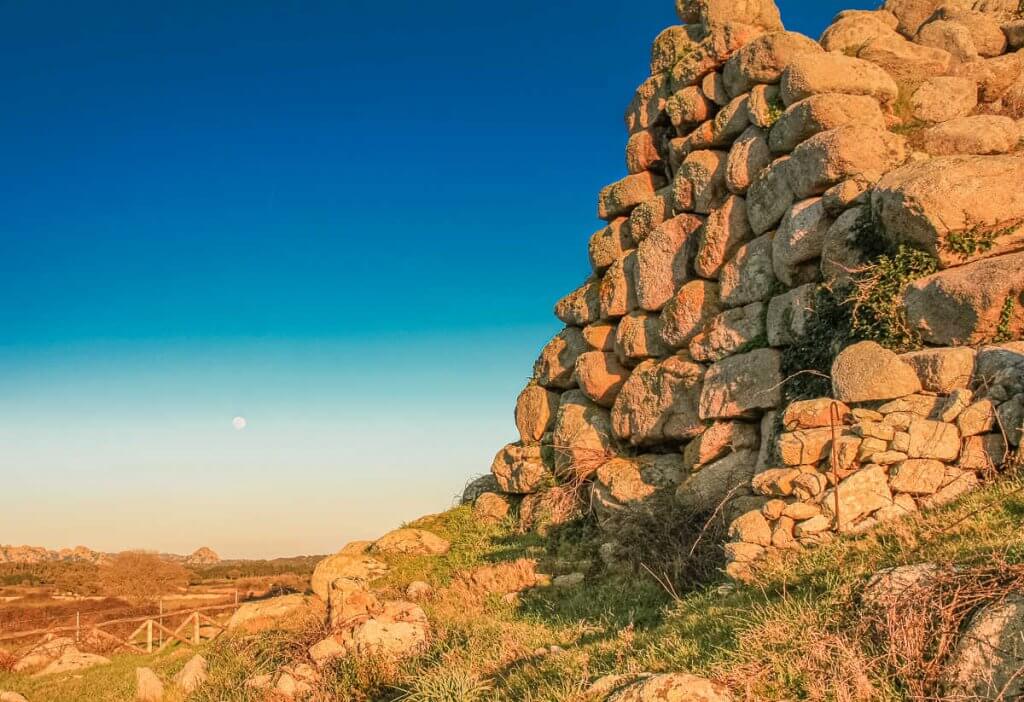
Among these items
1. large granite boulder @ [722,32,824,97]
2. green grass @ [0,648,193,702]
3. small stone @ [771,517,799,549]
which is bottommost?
green grass @ [0,648,193,702]

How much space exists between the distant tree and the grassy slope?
32720 millimetres

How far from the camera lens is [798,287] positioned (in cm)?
1356

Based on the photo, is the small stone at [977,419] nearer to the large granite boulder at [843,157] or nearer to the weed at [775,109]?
the large granite boulder at [843,157]

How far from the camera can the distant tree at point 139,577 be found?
4182cm

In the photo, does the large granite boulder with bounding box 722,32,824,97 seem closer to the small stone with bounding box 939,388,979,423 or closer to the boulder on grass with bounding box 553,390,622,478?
the boulder on grass with bounding box 553,390,622,478

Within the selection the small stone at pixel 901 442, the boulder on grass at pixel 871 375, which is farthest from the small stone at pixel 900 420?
the boulder on grass at pixel 871 375

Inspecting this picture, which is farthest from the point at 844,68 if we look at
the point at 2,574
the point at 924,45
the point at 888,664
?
the point at 2,574

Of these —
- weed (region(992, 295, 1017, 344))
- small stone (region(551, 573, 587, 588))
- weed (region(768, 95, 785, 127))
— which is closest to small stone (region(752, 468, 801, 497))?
weed (region(992, 295, 1017, 344))

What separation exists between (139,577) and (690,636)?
43.3 meters

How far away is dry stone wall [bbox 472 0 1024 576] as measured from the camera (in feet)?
31.3

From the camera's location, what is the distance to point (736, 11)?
1847 centimetres

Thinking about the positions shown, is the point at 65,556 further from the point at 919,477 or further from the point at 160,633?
the point at 919,477

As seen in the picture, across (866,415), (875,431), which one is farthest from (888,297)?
(875,431)

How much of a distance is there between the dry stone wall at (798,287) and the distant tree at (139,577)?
29.9 meters
